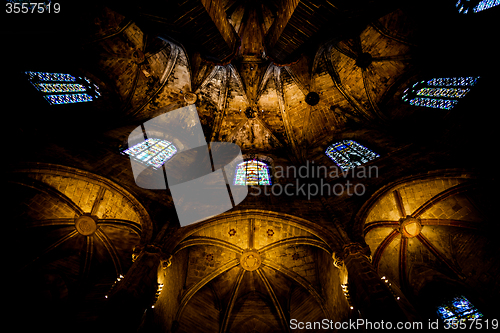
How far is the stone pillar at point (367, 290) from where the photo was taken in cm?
469

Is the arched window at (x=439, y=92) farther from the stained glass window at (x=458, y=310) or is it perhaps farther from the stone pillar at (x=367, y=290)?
the stone pillar at (x=367, y=290)

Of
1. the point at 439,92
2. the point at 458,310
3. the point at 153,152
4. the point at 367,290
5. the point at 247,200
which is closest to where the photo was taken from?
the point at 367,290

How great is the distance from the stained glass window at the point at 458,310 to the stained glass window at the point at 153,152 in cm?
1122

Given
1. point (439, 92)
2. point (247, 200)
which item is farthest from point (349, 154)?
point (247, 200)

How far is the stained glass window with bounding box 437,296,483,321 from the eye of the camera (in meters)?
7.25

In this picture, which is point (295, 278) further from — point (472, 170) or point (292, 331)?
point (472, 170)

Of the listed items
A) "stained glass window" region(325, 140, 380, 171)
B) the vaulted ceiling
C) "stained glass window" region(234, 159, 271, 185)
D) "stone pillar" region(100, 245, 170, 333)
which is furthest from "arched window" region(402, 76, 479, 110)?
"stone pillar" region(100, 245, 170, 333)

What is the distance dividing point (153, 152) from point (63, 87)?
4549mm

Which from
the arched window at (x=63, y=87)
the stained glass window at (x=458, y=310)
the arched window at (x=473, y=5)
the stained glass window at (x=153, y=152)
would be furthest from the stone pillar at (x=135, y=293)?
the arched window at (x=473, y=5)

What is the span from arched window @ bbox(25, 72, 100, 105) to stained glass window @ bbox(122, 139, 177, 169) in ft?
10.6

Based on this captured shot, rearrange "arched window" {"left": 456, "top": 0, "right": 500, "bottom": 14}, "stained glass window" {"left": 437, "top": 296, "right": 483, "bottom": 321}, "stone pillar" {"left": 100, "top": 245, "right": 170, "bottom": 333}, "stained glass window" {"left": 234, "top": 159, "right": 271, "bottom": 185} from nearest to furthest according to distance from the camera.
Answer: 1. "stone pillar" {"left": 100, "top": 245, "right": 170, "bottom": 333}
2. "stained glass window" {"left": 437, "top": 296, "right": 483, "bottom": 321}
3. "arched window" {"left": 456, "top": 0, "right": 500, "bottom": 14}
4. "stained glass window" {"left": 234, "top": 159, "right": 271, "bottom": 185}

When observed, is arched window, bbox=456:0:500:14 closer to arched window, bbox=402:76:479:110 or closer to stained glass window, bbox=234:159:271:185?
arched window, bbox=402:76:479:110

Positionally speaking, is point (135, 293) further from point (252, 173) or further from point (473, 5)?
point (473, 5)

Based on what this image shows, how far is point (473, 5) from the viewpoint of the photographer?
1030 centimetres
